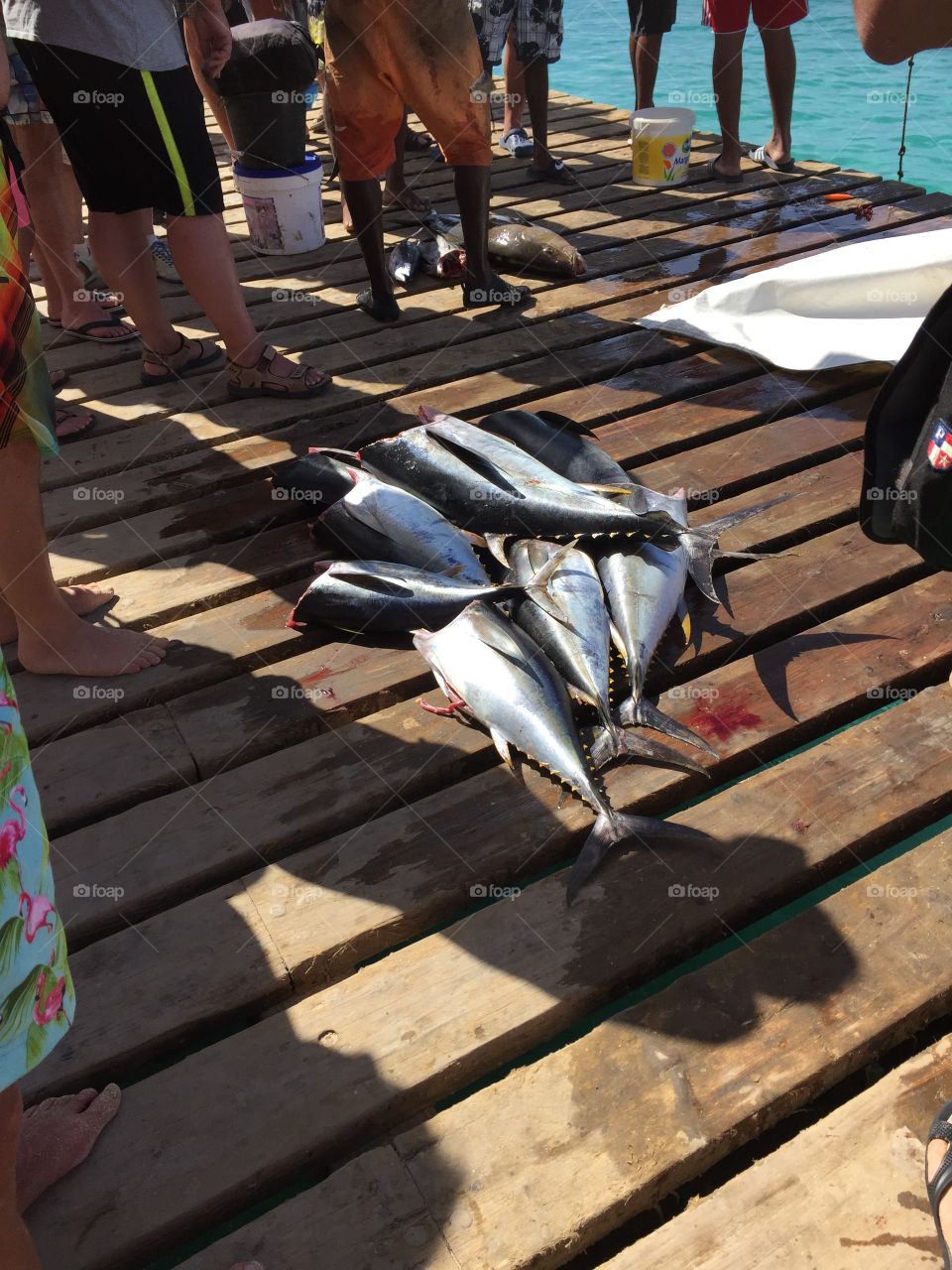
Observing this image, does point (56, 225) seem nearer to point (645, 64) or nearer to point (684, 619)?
point (684, 619)

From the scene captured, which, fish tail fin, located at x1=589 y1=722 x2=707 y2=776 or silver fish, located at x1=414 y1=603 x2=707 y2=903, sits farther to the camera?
fish tail fin, located at x1=589 y1=722 x2=707 y2=776

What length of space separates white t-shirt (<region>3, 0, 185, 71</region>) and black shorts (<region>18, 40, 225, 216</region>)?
0.03 metres

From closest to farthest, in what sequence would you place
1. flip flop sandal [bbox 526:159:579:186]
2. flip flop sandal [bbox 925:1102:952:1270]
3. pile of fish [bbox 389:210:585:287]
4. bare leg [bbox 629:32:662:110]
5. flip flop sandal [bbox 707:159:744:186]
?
flip flop sandal [bbox 925:1102:952:1270] → pile of fish [bbox 389:210:585:287] → flip flop sandal [bbox 707:159:744:186] → flip flop sandal [bbox 526:159:579:186] → bare leg [bbox 629:32:662:110]

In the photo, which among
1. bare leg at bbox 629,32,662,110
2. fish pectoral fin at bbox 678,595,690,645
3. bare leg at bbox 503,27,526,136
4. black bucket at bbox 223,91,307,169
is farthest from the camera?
bare leg at bbox 503,27,526,136

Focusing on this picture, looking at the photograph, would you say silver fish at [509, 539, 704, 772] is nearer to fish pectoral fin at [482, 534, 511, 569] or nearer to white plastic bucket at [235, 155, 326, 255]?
fish pectoral fin at [482, 534, 511, 569]

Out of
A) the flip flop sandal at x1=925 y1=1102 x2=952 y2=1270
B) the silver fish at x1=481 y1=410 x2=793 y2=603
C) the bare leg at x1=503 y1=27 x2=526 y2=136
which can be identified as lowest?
the flip flop sandal at x1=925 y1=1102 x2=952 y2=1270

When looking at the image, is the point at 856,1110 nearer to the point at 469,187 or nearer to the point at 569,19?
the point at 469,187

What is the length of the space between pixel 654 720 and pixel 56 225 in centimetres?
372

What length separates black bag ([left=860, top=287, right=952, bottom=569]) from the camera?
67.1 inches

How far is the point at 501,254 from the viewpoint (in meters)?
5.03

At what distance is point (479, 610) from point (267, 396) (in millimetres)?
1938

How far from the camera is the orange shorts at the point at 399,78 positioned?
390 cm

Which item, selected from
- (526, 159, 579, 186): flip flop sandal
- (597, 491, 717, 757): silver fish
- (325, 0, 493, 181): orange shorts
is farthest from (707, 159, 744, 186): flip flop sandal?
(597, 491, 717, 757): silver fish

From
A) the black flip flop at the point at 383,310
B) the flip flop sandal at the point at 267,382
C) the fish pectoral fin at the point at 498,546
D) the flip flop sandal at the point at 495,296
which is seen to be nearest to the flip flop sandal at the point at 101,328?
the flip flop sandal at the point at 267,382
